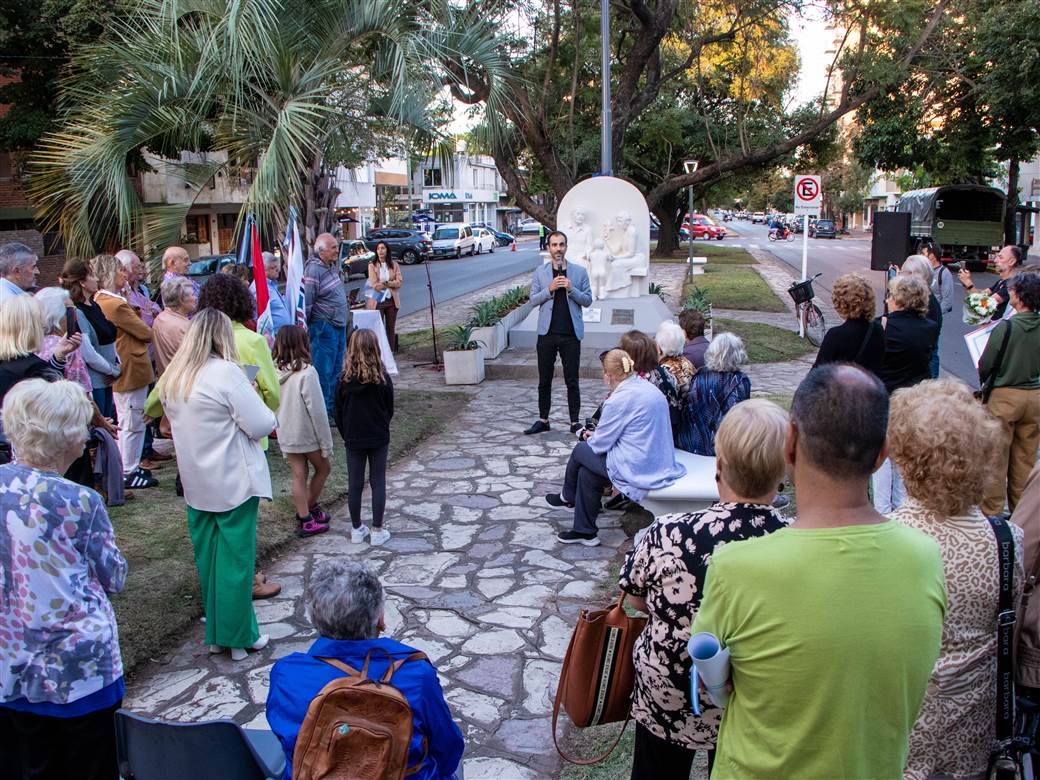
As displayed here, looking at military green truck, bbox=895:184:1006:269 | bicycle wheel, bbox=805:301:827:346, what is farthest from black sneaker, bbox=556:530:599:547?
military green truck, bbox=895:184:1006:269

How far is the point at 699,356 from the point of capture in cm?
667

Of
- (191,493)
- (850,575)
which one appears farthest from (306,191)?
(850,575)

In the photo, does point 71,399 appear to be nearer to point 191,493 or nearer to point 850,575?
point 191,493

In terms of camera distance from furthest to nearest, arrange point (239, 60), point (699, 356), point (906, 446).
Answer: point (239, 60) → point (699, 356) → point (906, 446)

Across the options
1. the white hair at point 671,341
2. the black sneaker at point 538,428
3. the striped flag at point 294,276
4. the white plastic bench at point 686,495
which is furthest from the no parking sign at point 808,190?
the white plastic bench at point 686,495

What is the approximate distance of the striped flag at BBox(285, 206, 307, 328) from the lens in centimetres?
830

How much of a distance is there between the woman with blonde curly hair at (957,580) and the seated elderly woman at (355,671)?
142 cm

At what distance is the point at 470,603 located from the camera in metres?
5.39

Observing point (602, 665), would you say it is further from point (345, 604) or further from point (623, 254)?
point (623, 254)

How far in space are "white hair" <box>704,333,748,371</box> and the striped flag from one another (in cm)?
405

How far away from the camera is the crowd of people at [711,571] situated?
191 cm

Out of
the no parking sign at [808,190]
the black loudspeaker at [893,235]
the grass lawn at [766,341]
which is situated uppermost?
the no parking sign at [808,190]

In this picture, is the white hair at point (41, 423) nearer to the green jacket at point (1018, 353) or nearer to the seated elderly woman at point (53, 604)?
the seated elderly woman at point (53, 604)

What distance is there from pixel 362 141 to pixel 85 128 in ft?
9.89
